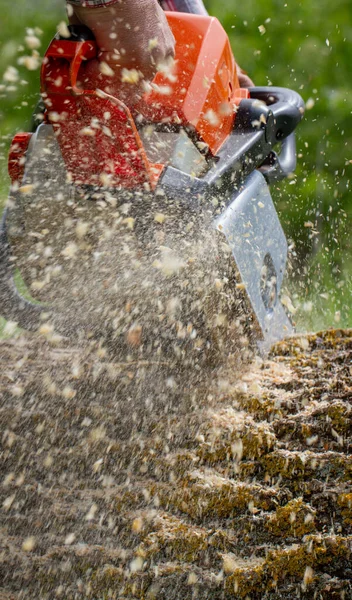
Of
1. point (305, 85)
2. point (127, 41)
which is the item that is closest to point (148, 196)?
point (127, 41)

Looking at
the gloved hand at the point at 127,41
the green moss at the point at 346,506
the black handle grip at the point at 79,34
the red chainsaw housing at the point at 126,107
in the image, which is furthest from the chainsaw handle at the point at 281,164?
the green moss at the point at 346,506

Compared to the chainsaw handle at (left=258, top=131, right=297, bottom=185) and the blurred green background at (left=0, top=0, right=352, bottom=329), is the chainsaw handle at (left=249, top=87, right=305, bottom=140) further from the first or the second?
the blurred green background at (left=0, top=0, right=352, bottom=329)

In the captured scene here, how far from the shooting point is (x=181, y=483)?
4.90 ft

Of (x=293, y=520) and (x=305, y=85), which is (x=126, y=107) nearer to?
(x=293, y=520)

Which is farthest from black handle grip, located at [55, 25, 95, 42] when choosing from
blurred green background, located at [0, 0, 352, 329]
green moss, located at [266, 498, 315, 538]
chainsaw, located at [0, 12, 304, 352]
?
blurred green background, located at [0, 0, 352, 329]

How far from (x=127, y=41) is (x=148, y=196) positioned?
1.34ft

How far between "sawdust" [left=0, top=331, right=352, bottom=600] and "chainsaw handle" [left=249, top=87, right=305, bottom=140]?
773 mm

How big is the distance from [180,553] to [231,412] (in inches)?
17.6

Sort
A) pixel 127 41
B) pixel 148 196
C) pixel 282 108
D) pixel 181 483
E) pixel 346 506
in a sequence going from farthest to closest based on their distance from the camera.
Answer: pixel 282 108
pixel 148 196
pixel 127 41
pixel 181 483
pixel 346 506

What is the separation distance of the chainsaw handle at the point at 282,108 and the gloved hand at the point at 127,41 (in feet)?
1.81

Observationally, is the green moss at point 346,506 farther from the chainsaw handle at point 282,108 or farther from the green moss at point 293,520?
the chainsaw handle at point 282,108

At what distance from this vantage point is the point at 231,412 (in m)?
1.68

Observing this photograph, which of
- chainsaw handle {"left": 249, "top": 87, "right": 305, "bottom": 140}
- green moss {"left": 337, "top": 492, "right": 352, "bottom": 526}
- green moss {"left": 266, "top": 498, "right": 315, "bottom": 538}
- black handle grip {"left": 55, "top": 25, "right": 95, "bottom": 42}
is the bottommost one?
green moss {"left": 266, "top": 498, "right": 315, "bottom": 538}

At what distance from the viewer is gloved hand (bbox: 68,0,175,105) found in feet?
5.25
